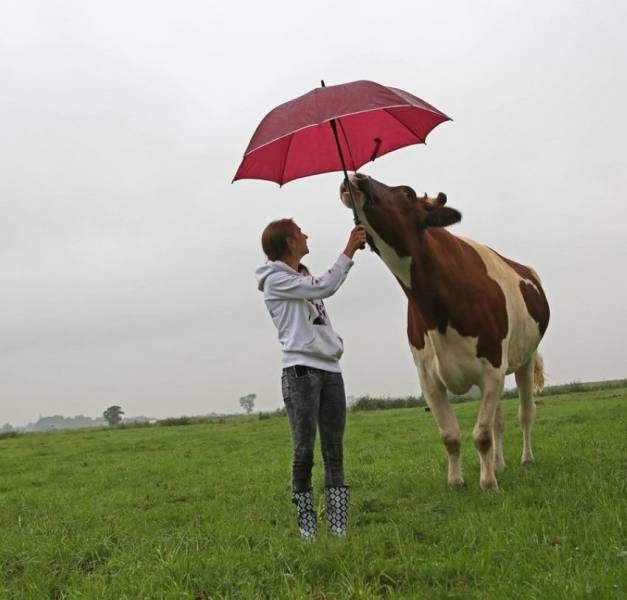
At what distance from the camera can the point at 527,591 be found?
3.30m

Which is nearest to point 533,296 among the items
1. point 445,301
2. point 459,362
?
point 459,362

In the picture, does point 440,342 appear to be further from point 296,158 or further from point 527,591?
point 527,591

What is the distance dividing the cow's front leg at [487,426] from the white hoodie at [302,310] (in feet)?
5.71

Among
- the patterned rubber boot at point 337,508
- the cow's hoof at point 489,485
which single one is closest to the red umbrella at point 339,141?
the patterned rubber boot at point 337,508

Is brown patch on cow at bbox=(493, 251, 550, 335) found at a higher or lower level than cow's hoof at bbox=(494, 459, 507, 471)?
higher

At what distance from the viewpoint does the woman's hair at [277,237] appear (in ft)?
15.7

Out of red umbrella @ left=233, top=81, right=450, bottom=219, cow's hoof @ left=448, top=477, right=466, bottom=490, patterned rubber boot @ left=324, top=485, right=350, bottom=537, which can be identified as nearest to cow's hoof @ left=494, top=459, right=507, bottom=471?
cow's hoof @ left=448, top=477, right=466, bottom=490

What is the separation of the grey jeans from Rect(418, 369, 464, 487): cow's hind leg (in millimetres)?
1812

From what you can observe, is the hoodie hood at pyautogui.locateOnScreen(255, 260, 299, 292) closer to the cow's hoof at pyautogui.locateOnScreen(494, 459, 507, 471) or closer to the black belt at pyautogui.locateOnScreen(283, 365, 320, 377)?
the black belt at pyautogui.locateOnScreen(283, 365, 320, 377)

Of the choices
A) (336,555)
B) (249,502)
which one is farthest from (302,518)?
(249,502)

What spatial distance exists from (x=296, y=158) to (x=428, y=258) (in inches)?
54.6

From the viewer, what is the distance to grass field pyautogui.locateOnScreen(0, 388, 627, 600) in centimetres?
369

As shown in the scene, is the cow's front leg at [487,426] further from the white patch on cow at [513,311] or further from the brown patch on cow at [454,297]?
the white patch on cow at [513,311]

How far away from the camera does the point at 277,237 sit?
4.79 metres
